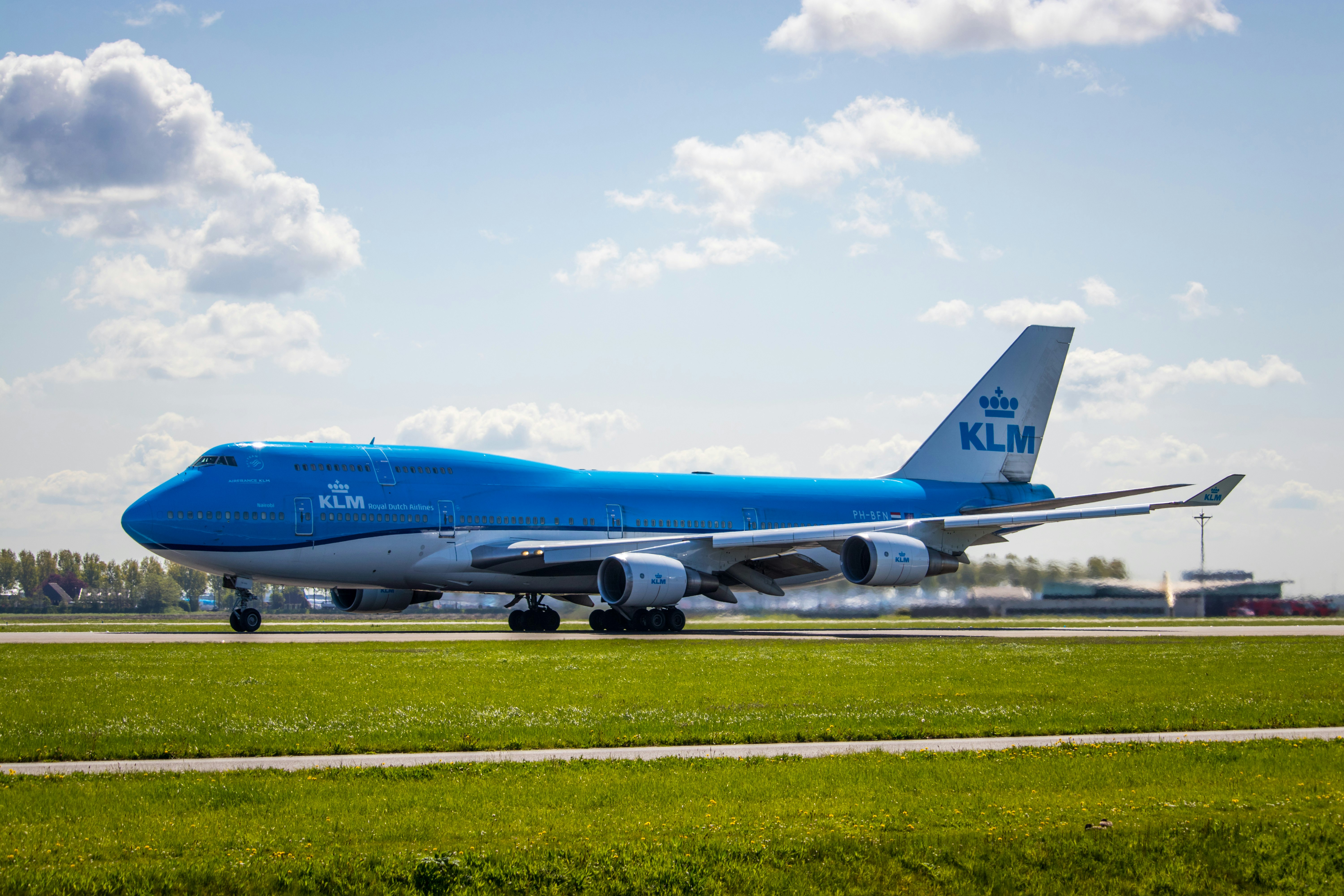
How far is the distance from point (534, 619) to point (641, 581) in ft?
23.0

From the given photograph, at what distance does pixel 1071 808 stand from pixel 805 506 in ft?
111

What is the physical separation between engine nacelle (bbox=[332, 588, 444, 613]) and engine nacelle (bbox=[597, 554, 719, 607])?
22.8ft

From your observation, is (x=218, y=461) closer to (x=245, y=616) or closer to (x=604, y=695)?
(x=245, y=616)

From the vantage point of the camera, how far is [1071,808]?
9.93 m

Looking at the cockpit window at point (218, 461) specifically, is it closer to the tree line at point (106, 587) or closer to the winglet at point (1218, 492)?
the winglet at point (1218, 492)

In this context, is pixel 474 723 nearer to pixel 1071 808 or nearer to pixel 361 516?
pixel 1071 808

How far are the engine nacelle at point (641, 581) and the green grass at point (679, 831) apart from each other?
22.8 meters

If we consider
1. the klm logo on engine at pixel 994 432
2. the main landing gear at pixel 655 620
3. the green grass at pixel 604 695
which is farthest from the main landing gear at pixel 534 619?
the klm logo on engine at pixel 994 432

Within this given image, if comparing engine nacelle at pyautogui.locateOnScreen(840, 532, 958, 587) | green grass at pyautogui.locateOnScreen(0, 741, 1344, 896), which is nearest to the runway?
engine nacelle at pyautogui.locateOnScreen(840, 532, 958, 587)

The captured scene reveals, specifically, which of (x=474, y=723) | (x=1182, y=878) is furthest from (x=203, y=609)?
(x=1182, y=878)

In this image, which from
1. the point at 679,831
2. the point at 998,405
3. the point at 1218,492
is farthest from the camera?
the point at 998,405

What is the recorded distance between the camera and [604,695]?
58.7 ft

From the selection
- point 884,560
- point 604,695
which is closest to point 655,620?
point 884,560

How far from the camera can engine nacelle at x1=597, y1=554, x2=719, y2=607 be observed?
113ft
